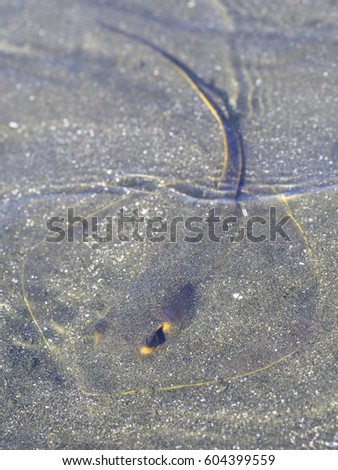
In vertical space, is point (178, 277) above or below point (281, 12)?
below

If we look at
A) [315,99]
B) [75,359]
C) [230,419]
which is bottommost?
[75,359]

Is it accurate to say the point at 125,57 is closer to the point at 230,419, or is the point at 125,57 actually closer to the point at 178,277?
the point at 178,277

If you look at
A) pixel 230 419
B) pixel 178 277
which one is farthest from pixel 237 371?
pixel 178 277

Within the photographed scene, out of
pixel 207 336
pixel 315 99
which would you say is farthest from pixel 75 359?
pixel 315 99

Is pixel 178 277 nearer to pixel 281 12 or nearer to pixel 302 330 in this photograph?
pixel 302 330
